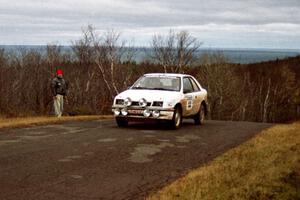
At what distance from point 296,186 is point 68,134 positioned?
6.52m

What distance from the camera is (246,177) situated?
776cm

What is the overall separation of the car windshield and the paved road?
1.18 metres

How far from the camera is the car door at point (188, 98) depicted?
15011mm

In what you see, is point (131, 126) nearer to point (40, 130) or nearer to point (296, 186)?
point (40, 130)

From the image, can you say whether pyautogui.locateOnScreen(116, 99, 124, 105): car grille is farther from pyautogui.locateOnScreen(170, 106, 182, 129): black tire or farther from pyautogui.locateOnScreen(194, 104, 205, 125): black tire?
pyautogui.locateOnScreen(194, 104, 205, 125): black tire

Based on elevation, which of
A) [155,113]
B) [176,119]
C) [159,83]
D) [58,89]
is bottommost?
[176,119]

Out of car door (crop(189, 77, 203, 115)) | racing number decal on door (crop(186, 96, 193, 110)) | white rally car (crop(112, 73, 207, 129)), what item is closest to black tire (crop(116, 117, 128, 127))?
white rally car (crop(112, 73, 207, 129))

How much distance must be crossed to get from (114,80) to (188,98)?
3323 centimetres

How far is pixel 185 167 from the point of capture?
8.74 meters

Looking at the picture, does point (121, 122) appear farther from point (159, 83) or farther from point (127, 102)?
point (159, 83)

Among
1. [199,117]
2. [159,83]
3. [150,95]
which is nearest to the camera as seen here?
[150,95]

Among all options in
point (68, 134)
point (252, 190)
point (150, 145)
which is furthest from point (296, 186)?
point (68, 134)

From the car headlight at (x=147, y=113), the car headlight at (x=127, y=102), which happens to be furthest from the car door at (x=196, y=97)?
the car headlight at (x=127, y=102)

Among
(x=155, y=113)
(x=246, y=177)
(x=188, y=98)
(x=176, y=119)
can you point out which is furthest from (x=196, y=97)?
(x=246, y=177)
